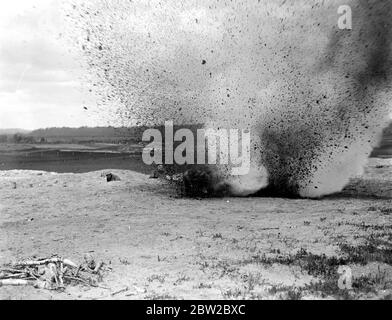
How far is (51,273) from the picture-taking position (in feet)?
26.8

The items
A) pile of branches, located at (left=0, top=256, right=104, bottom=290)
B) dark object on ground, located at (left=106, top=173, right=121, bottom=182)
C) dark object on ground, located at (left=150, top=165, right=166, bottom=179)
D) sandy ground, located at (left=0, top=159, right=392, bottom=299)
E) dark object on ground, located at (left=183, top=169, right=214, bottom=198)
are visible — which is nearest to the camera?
sandy ground, located at (left=0, top=159, right=392, bottom=299)

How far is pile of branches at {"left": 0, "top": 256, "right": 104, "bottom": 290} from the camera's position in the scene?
7.95 m

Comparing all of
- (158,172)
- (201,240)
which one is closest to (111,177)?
(158,172)

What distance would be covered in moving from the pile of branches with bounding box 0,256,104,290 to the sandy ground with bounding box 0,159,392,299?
0.63 ft

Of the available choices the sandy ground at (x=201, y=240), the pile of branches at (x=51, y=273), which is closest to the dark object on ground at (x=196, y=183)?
the sandy ground at (x=201, y=240)

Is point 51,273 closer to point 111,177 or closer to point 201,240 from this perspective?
point 201,240

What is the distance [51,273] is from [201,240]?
364cm

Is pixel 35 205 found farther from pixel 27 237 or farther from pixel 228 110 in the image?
pixel 228 110

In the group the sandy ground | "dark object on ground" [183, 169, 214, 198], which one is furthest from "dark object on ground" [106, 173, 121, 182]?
"dark object on ground" [183, 169, 214, 198]

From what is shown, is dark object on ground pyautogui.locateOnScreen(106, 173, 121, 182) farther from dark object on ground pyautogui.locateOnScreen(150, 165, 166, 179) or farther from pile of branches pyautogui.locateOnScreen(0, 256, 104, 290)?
pile of branches pyautogui.locateOnScreen(0, 256, 104, 290)

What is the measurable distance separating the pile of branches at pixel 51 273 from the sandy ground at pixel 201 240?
191 mm

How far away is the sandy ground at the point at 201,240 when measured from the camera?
783 centimetres

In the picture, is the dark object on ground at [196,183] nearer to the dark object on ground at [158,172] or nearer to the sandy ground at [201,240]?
the sandy ground at [201,240]
